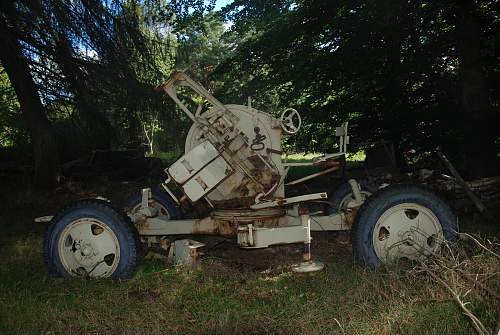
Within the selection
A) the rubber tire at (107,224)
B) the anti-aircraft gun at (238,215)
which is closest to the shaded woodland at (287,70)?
the anti-aircraft gun at (238,215)

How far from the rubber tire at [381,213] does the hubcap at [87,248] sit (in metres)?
2.32

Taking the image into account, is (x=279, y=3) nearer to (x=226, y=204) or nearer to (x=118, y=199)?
(x=118, y=199)

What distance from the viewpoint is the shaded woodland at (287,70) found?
846cm

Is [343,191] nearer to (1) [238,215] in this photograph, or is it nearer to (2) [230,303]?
(1) [238,215]

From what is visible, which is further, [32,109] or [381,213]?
[32,109]

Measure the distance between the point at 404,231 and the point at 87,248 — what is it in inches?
121

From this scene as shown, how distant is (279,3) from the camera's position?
32.3ft

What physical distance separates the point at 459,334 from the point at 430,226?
1.57 m

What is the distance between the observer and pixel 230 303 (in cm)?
411

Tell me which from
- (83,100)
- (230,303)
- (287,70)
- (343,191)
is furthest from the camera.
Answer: (287,70)

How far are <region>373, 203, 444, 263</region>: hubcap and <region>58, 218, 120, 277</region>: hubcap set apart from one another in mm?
2538

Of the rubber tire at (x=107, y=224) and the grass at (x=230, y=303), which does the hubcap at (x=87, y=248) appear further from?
the grass at (x=230, y=303)

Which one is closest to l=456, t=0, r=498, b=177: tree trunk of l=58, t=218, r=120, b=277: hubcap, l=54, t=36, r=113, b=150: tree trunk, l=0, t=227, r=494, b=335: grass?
l=0, t=227, r=494, b=335: grass

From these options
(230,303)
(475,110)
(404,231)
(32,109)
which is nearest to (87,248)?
(230,303)
